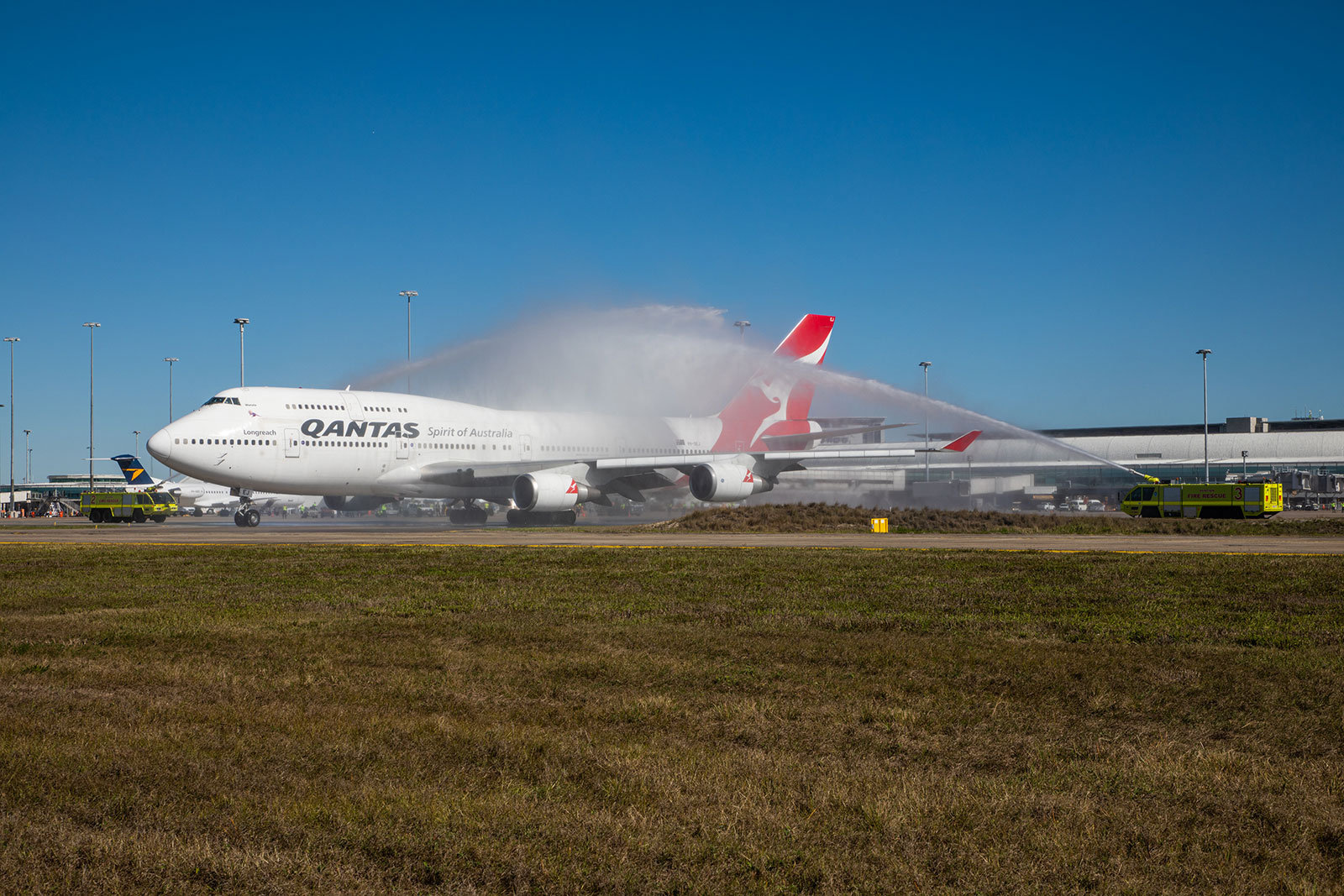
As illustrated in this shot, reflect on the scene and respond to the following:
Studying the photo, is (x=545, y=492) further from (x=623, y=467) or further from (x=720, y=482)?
(x=720, y=482)

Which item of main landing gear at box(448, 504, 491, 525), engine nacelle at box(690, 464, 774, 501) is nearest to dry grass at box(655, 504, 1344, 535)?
engine nacelle at box(690, 464, 774, 501)

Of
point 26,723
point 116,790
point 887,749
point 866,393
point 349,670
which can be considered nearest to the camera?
point 116,790

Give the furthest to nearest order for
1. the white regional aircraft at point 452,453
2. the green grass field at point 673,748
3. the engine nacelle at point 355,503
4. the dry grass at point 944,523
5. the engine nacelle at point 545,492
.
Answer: the engine nacelle at point 355,503
the engine nacelle at point 545,492
the white regional aircraft at point 452,453
the dry grass at point 944,523
the green grass field at point 673,748

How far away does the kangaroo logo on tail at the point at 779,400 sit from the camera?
2414 inches

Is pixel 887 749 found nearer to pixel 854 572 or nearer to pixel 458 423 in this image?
pixel 854 572

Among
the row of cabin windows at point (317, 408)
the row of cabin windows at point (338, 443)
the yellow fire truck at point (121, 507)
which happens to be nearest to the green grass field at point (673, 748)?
the row of cabin windows at point (338, 443)

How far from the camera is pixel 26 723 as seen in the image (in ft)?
23.9

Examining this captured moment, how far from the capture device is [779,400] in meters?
63.4

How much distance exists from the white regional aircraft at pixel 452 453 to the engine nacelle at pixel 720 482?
0.19 feet

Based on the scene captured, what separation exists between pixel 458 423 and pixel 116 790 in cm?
4376

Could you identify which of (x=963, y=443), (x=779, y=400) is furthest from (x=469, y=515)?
(x=963, y=443)

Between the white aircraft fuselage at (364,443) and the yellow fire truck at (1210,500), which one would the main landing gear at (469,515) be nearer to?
the white aircraft fuselage at (364,443)

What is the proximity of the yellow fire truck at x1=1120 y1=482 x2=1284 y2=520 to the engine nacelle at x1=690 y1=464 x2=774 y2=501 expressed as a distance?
745 inches

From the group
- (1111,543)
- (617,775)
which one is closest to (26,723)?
(617,775)
